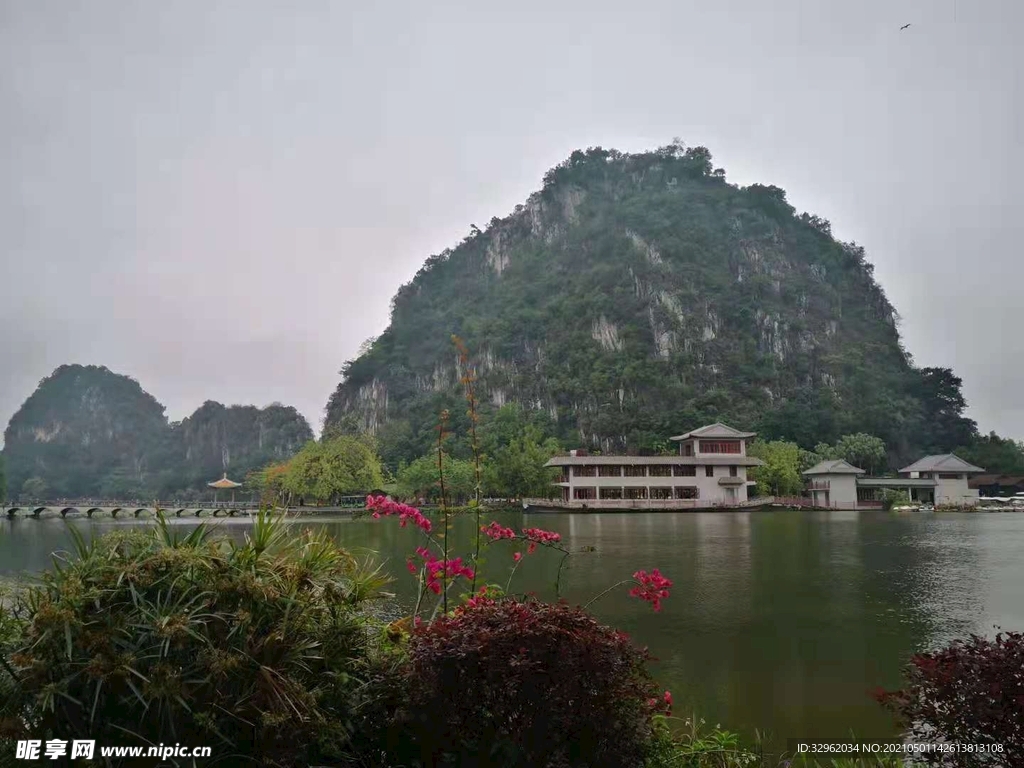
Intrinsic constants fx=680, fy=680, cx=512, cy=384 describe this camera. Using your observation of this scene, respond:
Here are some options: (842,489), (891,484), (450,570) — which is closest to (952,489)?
(891,484)

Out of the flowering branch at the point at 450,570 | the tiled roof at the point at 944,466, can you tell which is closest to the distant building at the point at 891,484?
the tiled roof at the point at 944,466

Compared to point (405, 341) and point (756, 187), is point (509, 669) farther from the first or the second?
point (756, 187)

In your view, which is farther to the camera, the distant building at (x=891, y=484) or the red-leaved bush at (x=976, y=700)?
the distant building at (x=891, y=484)

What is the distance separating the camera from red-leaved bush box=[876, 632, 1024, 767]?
244cm

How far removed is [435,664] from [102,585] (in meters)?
1.27

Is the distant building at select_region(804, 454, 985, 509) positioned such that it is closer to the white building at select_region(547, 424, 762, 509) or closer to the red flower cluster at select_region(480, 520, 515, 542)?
the white building at select_region(547, 424, 762, 509)

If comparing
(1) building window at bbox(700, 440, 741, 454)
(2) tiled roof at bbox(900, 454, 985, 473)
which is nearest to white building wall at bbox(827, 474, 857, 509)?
(1) building window at bbox(700, 440, 741, 454)

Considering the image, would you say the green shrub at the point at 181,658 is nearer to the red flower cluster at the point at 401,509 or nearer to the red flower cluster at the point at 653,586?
the red flower cluster at the point at 401,509

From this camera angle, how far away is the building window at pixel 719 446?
4853 cm

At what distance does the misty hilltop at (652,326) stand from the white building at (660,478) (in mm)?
13878

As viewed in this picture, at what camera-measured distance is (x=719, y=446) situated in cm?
4866

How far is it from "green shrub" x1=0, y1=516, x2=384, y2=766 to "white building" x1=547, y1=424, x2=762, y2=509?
4371 centimetres

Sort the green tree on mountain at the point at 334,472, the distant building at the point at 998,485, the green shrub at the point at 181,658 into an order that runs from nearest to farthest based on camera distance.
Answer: the green shrub at the point at 181,658 < the green tree on mountain at the point at 334,472 < the distant building at the point at 998,485

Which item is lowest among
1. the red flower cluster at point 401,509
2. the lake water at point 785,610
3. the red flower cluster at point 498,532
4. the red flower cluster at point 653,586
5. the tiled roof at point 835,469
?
the lake water at point 785,610
